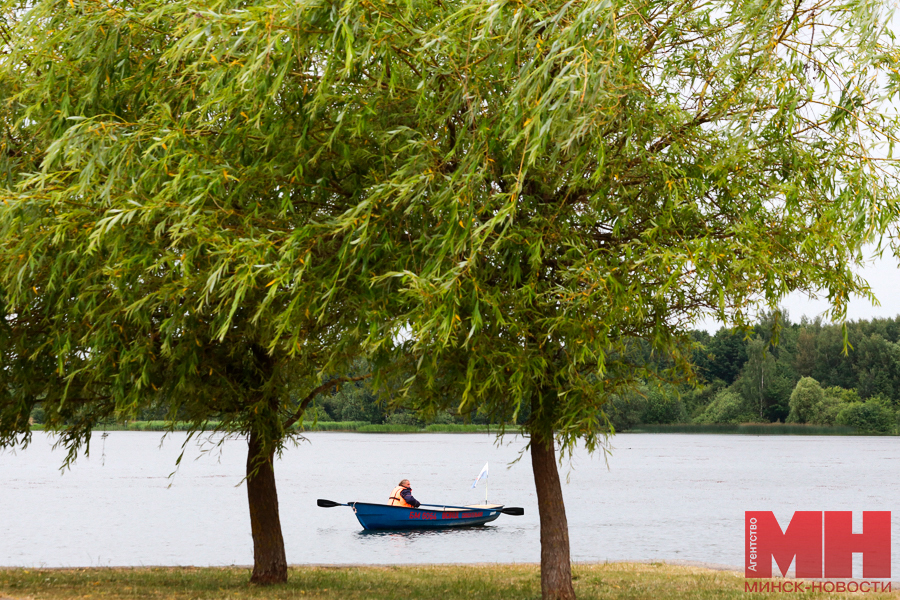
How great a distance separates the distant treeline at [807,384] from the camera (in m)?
97.0

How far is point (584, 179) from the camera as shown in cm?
830

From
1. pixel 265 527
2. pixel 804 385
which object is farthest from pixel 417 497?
pixel 804 385

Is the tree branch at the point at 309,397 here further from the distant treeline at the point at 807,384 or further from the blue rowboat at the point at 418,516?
the distant treeline at the point at 807,384

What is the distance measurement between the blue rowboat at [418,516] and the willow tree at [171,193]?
1704 cm

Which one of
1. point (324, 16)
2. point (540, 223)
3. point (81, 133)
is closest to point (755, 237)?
point (540, 223)

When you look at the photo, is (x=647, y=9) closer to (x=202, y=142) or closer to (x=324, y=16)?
(x=324, y=16)

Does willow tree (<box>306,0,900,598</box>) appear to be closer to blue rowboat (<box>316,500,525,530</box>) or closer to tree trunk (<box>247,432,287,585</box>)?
tree trunk (<box>247,432,287,585</box>)

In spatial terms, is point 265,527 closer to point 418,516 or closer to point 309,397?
point 309,397

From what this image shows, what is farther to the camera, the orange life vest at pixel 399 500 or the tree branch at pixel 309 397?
the orange life vest at pixel 399 500

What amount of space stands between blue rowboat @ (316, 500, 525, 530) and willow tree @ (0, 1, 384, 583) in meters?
17.0

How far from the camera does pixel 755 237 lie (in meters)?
7.64

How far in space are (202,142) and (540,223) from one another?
3231mm

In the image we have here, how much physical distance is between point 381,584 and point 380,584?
0.02 m
